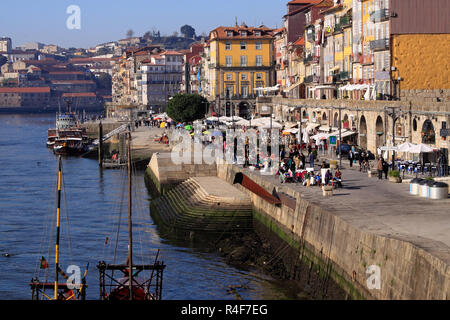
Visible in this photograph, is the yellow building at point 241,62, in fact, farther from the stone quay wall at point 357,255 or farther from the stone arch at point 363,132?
the stone quay wall at point 357,255

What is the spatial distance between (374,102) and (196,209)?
19.4 m

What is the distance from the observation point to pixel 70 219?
61250mm

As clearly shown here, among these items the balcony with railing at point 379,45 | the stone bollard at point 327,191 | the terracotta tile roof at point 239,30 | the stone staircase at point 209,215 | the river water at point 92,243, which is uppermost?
the terracotta tile roof at point 239,30

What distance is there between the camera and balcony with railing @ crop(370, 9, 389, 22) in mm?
72500

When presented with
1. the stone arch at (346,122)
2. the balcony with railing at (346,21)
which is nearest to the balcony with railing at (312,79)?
the balcony with railing at (346,21)

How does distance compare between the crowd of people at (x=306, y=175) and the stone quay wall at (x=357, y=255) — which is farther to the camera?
the crowd of people at (x=306, y=175)

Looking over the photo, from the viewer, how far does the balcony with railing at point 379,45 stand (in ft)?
239

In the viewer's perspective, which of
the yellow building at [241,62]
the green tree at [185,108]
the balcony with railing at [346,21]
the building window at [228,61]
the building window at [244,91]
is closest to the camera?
the balcony with railing at [346,21]

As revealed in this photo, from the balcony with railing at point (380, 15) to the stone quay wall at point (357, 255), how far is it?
28.3 m

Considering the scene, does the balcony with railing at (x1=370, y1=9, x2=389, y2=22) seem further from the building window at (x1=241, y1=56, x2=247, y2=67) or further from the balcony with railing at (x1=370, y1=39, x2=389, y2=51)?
the building window at (x1=241, y1=56, x2=247, y2=67)

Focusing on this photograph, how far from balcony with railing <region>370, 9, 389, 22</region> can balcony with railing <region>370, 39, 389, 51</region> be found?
1712 mm

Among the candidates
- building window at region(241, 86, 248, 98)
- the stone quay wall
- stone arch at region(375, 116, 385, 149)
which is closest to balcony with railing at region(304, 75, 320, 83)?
stone arch at region(375, 116, 385, 149)

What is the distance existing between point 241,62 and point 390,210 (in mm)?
107568

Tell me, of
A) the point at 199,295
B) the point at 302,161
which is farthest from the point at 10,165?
the point at 199,295
